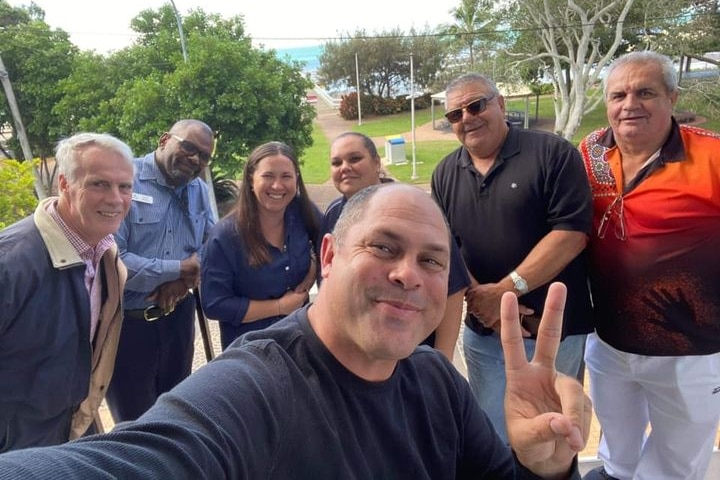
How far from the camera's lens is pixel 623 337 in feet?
7.75

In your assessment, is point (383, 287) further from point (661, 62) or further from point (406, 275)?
point (661, 62)

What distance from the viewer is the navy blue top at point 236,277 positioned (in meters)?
2.52

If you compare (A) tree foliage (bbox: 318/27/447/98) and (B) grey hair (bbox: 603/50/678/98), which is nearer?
(B) grey hair (bbox: 603/50/678/98)

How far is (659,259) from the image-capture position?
7.32 ft

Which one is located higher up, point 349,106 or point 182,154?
point 182,154

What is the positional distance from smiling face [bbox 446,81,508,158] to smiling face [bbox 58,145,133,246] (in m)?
1.55

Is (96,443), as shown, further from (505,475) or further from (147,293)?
(147,293)

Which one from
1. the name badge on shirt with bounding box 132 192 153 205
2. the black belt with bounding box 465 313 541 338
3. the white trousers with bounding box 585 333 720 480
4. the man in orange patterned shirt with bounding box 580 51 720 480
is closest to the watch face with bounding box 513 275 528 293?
the black belt with bounding box 465 313 541 338

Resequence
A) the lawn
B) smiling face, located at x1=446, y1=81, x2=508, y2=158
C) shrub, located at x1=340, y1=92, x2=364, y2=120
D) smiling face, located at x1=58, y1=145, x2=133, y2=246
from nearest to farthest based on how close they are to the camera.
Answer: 1. smiling face, located at x1=58, y1=145, x2=133, y2=246
2. smiling face, located at x1=446, y1=81, x2=508, y2=158
3. the lawn
4. shrub, located at x1=340, y1=92, x2=364, y2=120

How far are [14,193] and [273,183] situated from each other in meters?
3.49

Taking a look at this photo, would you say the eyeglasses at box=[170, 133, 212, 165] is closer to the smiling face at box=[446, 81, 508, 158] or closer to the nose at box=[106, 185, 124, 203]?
the nose at box=[106, 185, 124, 203]

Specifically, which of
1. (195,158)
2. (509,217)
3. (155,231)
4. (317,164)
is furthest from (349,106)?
(509,217)

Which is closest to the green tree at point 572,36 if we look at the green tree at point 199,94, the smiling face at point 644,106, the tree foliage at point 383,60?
the green tree at point 199,94

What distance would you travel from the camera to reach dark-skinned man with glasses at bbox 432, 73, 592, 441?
2.31 m
